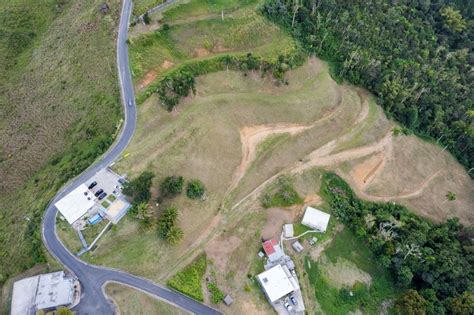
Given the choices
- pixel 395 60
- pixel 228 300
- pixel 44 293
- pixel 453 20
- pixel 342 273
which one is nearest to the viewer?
pixel 44 293

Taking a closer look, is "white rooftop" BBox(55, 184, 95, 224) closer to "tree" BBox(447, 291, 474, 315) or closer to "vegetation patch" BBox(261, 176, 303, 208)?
"vegetation patch" BBox(261, 176, 303, 208)

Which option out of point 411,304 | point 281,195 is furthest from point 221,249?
point 411,304

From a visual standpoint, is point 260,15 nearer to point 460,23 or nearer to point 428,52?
point 428,52

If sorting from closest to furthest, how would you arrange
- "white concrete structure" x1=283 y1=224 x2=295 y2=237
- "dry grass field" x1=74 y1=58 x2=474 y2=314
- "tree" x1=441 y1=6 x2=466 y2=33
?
"dry grass field" x1=74 y1=58 x2=474 y2=314, "white concrete structure" x1=283 y1=224 x2=295 y2=237, "tree" x1=441 y1=6 x2=466 y2=33

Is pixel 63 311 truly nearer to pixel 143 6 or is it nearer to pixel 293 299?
pixel 293 299

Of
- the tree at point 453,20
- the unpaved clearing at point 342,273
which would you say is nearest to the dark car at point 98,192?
the unpaved clearing at point 342,273

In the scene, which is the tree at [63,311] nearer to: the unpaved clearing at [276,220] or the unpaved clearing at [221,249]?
the unpaved clearing at [221,249]

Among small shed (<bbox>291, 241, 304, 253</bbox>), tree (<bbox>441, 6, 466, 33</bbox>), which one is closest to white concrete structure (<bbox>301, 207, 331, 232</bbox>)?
small shed (<bbox>291, 241, 304, 253</bbox>)

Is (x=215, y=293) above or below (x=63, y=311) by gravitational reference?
below
